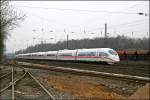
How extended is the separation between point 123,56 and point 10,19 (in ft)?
97.0

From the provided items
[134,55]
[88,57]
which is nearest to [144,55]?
[134,55]

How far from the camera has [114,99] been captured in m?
10.8

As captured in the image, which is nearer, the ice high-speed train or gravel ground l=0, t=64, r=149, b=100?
gravel ground l=0, t=64, r=149, b=100

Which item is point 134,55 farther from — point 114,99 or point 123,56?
point 114,99

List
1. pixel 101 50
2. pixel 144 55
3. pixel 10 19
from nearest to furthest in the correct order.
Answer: pixel 10 19 < pixel 101 50 < pixel 144 55

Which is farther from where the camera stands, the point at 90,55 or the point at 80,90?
the point at 90,55

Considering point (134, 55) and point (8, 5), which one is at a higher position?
point (8, 5)

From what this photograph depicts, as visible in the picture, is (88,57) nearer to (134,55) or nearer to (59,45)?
(134,55)

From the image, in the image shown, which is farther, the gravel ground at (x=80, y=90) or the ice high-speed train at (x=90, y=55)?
the ice high-speed train at (x=90, y=55)

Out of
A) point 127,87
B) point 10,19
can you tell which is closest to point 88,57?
point 10,19

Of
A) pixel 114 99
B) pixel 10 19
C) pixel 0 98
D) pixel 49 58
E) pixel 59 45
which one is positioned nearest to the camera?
pixel 114 99

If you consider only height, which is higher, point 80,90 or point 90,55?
point 80,90

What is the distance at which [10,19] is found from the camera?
39.4m

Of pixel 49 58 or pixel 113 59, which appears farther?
pixel 49 58
